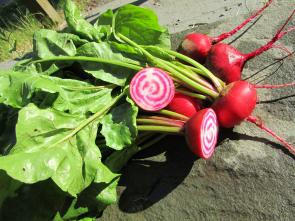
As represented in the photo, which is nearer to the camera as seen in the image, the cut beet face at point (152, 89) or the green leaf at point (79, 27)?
the cut beet face at point (152, 89)

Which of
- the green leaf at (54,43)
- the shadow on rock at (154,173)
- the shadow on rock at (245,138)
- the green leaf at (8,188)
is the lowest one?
the shadow on rock at (154,173)

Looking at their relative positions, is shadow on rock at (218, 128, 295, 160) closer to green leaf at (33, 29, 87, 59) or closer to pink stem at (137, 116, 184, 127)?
pink stem at (137, 116, 184, 127)

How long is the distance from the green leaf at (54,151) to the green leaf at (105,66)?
418mm

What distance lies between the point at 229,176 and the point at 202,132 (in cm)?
41

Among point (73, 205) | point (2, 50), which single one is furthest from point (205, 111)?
point (2, 50)

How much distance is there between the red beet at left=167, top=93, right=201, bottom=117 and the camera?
10.7 feet

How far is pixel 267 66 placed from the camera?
3.61 meters

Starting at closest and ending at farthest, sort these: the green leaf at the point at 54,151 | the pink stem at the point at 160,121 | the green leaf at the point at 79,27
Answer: the green leaf at the point at 54,151 < the pink stem at the point at 160,121 < the green leaf at the point at 79,27

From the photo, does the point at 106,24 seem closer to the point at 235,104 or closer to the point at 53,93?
the point at 53,93

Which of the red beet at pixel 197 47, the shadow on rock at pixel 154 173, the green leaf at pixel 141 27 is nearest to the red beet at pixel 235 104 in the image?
the shadow on rock at pixel 154 173

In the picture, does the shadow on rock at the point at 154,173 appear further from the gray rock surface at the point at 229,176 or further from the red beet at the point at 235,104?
the red beet at the point at 235,104

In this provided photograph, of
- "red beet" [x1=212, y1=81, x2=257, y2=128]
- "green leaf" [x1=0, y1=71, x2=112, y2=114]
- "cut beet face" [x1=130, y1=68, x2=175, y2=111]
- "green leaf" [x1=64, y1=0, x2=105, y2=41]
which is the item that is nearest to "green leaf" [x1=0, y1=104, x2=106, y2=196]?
"green leaf" [x1=0, y1=71, x2=112, y2=114]

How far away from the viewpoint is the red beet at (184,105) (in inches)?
128

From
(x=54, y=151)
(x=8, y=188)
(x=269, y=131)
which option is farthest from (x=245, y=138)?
(x=8, y=188)
